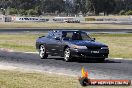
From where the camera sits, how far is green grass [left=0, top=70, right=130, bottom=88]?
11.3 meters

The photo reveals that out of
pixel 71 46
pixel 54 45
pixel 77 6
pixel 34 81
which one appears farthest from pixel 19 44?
pixel 77 6

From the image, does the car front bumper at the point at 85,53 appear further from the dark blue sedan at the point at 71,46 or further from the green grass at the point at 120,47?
→ the green grass at the point at 120,47

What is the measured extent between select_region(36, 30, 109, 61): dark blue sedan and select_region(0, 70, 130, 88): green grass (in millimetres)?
4842

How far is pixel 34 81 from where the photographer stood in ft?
39.9

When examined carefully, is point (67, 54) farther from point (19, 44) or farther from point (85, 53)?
point (19, 44)

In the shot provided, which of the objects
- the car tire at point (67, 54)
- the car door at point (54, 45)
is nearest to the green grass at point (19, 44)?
the car door at point (54, 45)

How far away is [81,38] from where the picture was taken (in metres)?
20.1

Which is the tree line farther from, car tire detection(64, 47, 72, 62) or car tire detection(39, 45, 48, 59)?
car tire detection(64, 47, 72, 62)

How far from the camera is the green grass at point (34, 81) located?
37.0 ft

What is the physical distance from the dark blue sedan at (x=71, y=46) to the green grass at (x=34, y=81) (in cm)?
484

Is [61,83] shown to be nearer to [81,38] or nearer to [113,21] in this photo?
[81,38]

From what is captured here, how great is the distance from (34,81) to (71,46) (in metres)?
6.99

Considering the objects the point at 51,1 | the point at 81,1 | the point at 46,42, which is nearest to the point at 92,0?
the point at 81,1

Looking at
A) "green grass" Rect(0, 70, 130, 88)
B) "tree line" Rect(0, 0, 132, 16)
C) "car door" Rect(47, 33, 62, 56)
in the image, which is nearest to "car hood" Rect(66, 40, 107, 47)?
"car door" Rect(47, 33, 62, 56)
